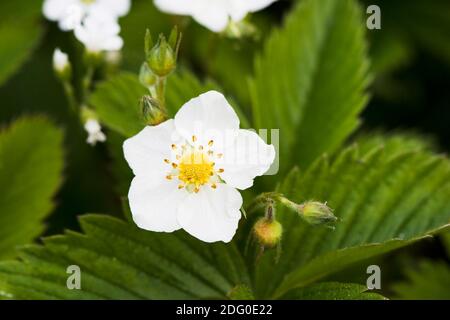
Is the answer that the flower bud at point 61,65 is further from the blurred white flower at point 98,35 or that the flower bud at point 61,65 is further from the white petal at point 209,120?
the white petal at point 209,120

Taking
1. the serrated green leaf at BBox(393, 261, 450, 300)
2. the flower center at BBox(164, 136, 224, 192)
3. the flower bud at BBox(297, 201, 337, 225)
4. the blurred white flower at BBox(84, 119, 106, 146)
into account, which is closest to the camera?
the flower bud at BBox(297, 201, 337, 225)

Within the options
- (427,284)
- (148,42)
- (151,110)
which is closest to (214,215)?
(151,110)

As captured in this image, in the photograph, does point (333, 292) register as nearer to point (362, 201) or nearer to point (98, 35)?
point (362, 201)

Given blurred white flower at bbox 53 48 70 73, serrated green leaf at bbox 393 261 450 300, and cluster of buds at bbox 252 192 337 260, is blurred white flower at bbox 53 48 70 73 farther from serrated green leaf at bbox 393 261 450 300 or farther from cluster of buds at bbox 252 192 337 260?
serrated green leaf at bbox 393 261 450 300

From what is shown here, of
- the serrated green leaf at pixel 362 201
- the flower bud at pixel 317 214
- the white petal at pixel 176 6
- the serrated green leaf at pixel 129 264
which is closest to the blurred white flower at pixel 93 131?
the serrated green leaf at pixel 129 264

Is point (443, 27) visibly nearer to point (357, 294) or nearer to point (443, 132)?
point (443, 132)

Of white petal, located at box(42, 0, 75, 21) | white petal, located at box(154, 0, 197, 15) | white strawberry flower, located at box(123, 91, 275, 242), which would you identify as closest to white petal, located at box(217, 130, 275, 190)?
white strawberry flower, located at box(123, 91, 275, 242)
